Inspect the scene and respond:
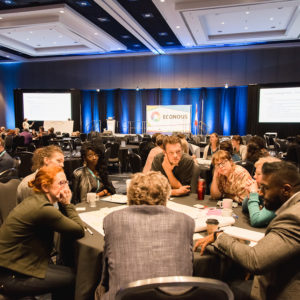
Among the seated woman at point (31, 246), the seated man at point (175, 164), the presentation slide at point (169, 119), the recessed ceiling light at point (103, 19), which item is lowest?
the seated woman at point (31, 246)

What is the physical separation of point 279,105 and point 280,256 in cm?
1307

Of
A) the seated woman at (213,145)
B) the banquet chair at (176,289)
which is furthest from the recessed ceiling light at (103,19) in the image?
the banquet chair at (176,289)

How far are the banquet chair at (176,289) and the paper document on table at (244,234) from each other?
754 mm

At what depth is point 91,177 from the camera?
125 inches

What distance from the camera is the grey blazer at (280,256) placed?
4.26ft

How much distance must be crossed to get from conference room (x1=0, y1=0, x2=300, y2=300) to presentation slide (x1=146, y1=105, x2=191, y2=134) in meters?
0.05

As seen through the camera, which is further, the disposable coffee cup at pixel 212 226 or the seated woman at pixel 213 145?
the seated woman at pixel 213 145

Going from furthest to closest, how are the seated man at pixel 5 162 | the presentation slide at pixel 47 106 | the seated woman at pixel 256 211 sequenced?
the presentation slide at pixel 47 106, the seated man at pixel 5 162, the seated woman at pixel 256 211

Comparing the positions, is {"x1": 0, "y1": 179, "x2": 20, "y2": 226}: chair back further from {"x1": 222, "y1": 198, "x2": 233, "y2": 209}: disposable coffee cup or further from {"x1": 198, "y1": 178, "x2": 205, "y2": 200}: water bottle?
{"x1": 222, "y1": 198, "x2": 233, "y2": 209}: disposable coffee cup

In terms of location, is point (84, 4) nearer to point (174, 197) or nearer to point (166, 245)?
point (174, 197)

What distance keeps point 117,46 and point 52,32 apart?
3076 mm

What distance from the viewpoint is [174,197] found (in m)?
2.83

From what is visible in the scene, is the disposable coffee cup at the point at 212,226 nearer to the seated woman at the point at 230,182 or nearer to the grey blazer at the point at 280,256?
the grey blazer at the point at 280,256

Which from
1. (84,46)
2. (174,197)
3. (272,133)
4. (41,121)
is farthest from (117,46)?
(174,197)
